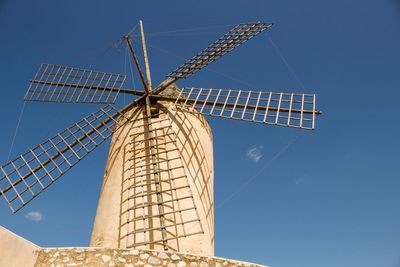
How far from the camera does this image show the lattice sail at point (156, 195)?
4.21 meters

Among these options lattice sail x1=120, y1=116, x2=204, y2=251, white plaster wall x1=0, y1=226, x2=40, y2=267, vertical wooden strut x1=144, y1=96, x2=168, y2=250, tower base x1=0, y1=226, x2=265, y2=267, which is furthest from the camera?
lattice sail x1=120, y1=116, x2=204, y2=251

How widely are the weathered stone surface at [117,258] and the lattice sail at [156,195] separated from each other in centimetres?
81

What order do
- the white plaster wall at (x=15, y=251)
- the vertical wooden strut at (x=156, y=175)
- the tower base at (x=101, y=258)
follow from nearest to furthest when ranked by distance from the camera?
the white plaster wall at (x=15, y=251)
the tower base at (x=101, y=258)
the vertical wooden strut at (x=156, y=175)

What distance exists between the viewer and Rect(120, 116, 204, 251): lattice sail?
4211mm

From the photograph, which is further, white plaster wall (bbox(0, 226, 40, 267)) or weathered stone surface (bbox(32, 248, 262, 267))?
weathered stone surface (bbox(32, 248, 262, 267))

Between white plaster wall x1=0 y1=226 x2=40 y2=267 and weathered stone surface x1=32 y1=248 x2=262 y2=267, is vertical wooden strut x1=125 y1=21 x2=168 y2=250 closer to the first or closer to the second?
weathered stone surface x1=32 y1=248 x2=262 y2=267

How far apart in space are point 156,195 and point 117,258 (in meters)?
1.48

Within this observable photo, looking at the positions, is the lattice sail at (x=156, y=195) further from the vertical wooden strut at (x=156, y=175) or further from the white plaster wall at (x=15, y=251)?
the white plaster wall at (x=15, y=251)

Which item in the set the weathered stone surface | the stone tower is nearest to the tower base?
the weathered stone surface

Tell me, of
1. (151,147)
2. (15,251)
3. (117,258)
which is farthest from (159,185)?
(15,251)

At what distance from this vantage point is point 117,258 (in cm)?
306

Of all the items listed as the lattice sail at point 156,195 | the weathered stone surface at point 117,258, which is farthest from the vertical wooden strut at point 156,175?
the weathered stone surface at point 117,258

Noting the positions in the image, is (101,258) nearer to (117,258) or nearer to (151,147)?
(117,258)

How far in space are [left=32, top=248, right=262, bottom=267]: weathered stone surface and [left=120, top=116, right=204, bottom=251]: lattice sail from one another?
81 cm
